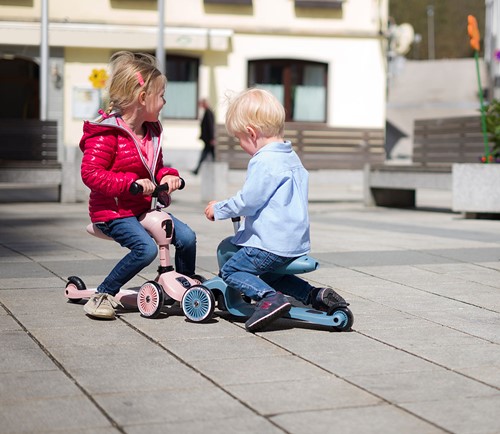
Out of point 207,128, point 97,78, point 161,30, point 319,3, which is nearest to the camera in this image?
point 207,128

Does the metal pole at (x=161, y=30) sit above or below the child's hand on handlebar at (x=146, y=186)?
above

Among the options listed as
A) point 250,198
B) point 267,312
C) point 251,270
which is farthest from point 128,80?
point 267,312

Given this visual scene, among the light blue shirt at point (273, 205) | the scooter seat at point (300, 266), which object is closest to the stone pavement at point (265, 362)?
the scooter seat at point (300, 266)

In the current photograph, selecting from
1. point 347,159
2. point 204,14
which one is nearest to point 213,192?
point 347,159

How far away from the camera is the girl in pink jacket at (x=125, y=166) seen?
5.89 meters

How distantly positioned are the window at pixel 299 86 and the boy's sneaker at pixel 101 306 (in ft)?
72.8

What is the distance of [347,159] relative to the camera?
1805 centimetres

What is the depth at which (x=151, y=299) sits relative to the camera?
5.86 metres

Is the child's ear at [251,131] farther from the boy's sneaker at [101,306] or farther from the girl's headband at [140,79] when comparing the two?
the boy's sneaker at [101,306]

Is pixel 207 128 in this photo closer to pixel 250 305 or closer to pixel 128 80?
pixel 128 80

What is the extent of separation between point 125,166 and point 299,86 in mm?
22322

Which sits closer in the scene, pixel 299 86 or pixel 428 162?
pixel 428 162

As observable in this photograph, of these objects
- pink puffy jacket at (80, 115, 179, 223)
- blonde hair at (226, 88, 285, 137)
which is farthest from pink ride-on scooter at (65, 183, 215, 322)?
blonde hair at (226, 88, 285, 137)

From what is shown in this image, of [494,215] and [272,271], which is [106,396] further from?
[494,215]
